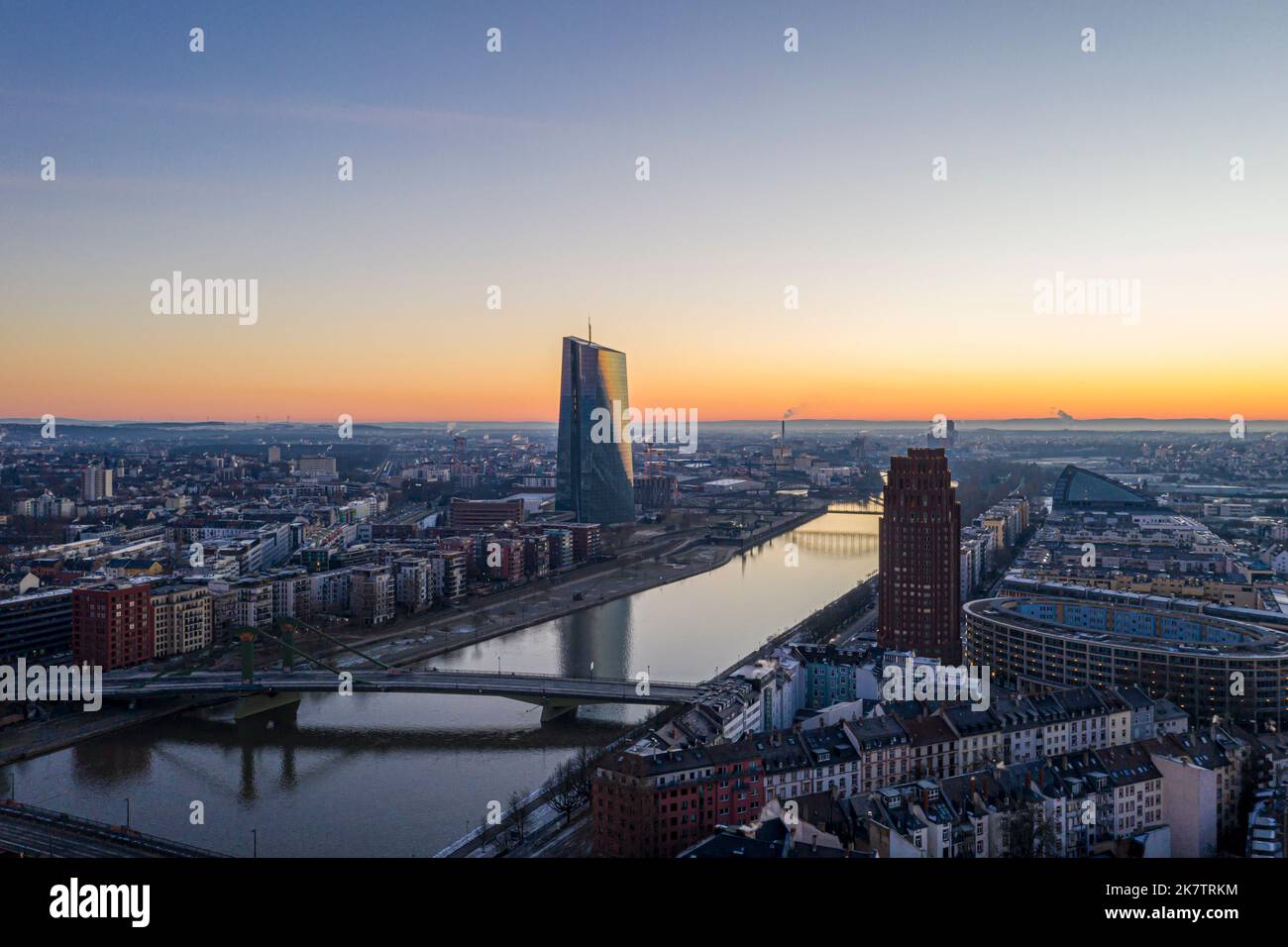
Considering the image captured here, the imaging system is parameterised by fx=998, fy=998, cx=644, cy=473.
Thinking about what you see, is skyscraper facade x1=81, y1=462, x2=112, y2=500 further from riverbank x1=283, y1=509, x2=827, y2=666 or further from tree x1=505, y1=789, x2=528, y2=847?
tree x1=505, y1=789, x2=528, y2=847

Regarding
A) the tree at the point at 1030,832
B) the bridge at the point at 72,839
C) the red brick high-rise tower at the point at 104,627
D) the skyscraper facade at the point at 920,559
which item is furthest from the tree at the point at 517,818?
the red brick high-rise tower at the point at 104,627

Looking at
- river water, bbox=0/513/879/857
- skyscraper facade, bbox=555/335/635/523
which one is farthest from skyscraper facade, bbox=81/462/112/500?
river water, bbox=0/513/879/857

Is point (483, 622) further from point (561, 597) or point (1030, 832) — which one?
point (1030, 832)

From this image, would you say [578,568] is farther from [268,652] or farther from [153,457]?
[153,457]

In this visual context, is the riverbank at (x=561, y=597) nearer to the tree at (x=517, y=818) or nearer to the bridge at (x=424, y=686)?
the bridge at (x=424, y=686)

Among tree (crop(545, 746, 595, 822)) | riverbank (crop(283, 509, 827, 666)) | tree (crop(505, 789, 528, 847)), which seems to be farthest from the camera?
riverbank (crop(283, 509, 827, 666))
